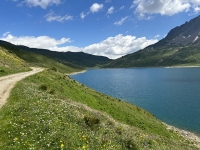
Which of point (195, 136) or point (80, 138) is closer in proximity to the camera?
point (80, 138)

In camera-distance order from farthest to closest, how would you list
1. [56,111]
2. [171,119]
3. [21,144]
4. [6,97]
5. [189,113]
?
[189,113] → [171,119] → [6,97] → [56,111] → [21,144]

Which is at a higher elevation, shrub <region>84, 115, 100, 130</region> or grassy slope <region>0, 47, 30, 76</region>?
grassy slope <region>0, 47, 30, 76</region>

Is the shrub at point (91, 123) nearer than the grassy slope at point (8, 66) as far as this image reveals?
Yes

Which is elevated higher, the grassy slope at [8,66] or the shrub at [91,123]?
the grassy slope at [8,66]

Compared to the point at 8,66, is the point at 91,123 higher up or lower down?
lower down

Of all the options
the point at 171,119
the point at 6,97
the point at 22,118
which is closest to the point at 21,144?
the point at 22,118

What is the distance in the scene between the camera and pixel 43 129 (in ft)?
52.4

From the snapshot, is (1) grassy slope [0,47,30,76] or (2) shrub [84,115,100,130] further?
(1) grassy slope [0,47,30,76]

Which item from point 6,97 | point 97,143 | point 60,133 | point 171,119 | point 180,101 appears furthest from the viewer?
point 180,101

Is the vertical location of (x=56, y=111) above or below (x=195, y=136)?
above

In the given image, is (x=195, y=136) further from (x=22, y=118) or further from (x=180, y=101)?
(x=22, y=118)

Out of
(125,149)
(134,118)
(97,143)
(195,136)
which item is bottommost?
(195,136)

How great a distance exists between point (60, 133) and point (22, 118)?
4735mm

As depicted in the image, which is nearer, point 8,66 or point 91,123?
point 91,123
